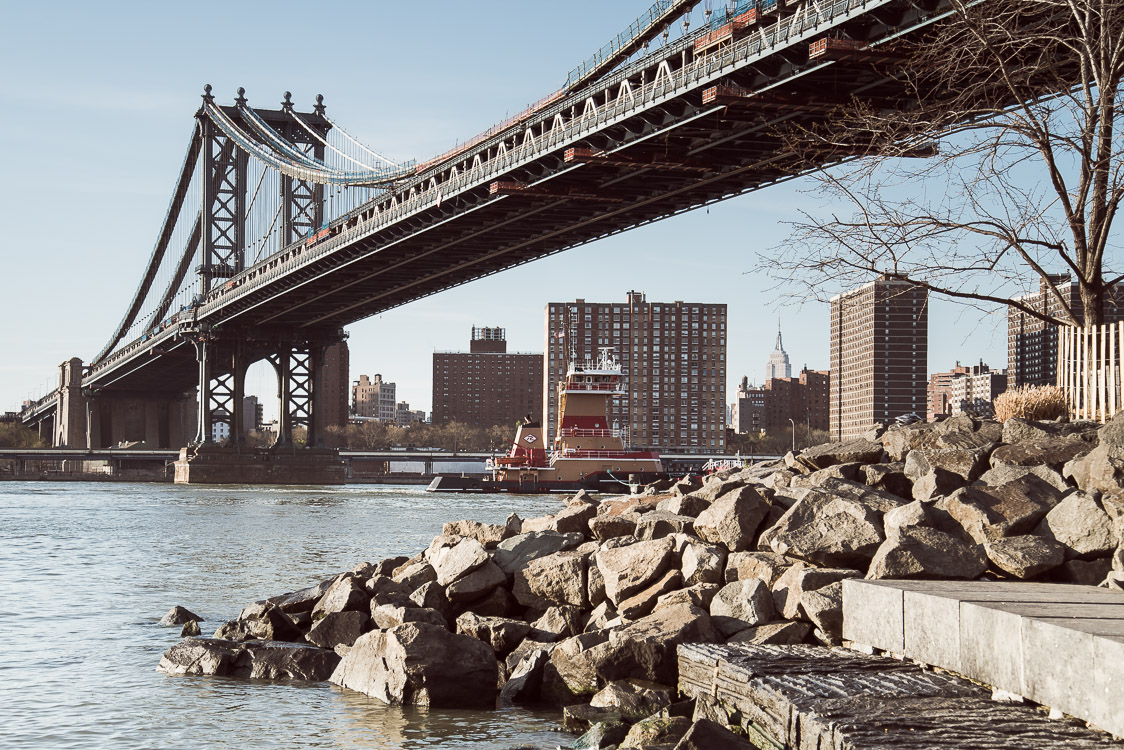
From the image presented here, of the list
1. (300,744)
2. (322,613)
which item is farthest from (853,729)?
(322,613)

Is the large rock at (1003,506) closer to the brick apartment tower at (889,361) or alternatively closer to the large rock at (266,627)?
the large rock at (266,627)

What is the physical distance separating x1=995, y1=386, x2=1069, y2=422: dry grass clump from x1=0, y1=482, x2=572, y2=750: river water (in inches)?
227

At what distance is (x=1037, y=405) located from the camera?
11.5 meters

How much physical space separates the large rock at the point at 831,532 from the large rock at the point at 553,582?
1955mm

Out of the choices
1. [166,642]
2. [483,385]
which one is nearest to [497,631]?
[166,642]

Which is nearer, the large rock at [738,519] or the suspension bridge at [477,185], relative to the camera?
the large rock at [738,519]

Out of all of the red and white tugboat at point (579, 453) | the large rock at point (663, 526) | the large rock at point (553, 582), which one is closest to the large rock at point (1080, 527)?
the large rock at point (663, 526)

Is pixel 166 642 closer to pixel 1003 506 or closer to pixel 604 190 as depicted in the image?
pixel 1003 506

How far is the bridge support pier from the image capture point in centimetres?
7131

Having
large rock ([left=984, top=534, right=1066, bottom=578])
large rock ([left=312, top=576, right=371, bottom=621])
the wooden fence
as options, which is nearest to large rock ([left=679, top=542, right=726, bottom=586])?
large rock ([left=984, top=534, right=1066, bottom=578])

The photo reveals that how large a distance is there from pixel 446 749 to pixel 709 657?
1.80 m

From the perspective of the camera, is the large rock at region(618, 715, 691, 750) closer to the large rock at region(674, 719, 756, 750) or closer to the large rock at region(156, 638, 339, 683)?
the large rock at region(674, 719, 756, 750)

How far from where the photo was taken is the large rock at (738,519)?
969 cm

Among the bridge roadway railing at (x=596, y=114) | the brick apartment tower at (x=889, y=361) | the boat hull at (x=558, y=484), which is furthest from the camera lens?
the brick apartment tower at (x=889, y=361)
